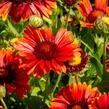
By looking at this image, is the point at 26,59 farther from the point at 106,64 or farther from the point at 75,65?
the point at 106,64

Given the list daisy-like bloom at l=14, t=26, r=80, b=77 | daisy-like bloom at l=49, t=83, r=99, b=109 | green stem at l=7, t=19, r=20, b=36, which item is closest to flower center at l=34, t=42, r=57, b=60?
daisy-like bloom at l=14, t=26, r=80, b=77

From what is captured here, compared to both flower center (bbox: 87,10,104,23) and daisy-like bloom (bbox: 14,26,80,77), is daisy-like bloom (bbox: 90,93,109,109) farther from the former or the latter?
flower center (bbox: 87,10,104,23)

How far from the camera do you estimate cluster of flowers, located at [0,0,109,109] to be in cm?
121

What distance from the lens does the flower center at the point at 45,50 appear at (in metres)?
1.31

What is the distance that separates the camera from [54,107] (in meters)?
1.22

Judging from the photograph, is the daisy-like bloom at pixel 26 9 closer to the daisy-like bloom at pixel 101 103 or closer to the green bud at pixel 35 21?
the green bud at pixel 35 21

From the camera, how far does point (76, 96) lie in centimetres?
125

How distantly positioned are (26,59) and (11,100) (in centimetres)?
27

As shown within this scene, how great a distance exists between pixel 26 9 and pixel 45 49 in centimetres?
22

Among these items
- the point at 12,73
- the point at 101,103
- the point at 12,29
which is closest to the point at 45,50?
the point at 12,73

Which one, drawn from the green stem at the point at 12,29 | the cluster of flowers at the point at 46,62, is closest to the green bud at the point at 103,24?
the cluster of flowers at the point at 46,62

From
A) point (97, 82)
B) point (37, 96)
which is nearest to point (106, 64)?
point (97, 82)

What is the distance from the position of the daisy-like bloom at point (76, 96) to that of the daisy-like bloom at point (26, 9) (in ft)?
1.10

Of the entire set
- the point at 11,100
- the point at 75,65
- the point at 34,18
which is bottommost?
the point at 11,100
